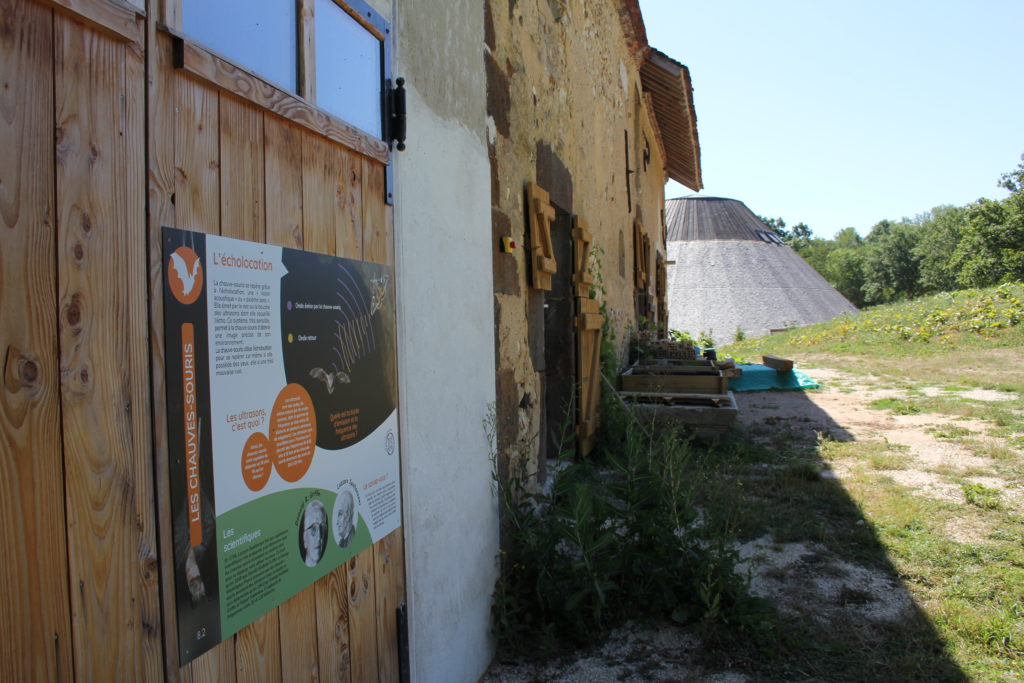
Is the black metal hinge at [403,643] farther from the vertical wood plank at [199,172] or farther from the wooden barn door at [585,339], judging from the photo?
the wooden barn door at [585,339]

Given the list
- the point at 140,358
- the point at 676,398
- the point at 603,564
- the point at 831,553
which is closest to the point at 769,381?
the point at 676,398

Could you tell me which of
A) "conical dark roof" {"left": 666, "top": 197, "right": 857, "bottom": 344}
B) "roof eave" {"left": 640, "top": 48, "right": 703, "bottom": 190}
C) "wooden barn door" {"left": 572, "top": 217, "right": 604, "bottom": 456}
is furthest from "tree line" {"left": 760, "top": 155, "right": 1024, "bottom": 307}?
"wooden barn door" {"left": 572, "top": 217, "right": 604, "bottom": 456}

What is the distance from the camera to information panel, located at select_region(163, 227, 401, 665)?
1.27m

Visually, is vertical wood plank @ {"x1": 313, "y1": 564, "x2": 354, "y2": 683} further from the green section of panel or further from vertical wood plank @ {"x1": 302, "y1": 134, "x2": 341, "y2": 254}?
vertical wood plank @ {"x1": 302, "y1": 134, "x2": 341, "y2": 254}

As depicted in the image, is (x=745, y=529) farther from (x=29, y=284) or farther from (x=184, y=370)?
(x=29, y=284)

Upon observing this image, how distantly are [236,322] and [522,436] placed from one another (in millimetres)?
2075

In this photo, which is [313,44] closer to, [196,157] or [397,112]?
[397,112]

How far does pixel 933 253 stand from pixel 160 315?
5521 cm

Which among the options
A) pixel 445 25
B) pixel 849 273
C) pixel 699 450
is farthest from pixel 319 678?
pixel 849 273

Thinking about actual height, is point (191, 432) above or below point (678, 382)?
above

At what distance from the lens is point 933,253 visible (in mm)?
47281

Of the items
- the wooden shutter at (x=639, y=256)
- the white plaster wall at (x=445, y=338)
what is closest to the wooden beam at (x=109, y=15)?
the white plaster wall at (x=445, y=338)

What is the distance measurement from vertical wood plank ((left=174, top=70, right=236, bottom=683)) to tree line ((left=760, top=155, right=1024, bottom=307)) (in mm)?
35396

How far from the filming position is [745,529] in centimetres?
402
